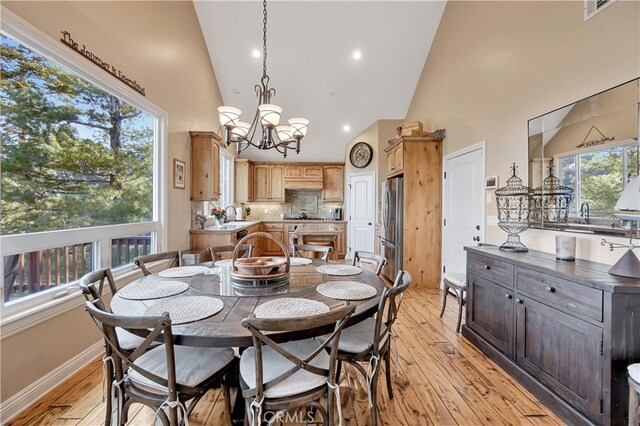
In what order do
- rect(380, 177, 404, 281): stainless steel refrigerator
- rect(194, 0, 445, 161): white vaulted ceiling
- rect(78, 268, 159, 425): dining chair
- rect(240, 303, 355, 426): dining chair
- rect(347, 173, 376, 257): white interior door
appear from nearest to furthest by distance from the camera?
rect(240, 303, 355, 426): dining chair < rect(78, 268, 159, 425): dining chair < rect(194, 0, 445, 161): white vaulted ceiling < rect(380, 177, 404, 281): stainless steel refrigerator < rect(347, 173, 376, 257): white interior door

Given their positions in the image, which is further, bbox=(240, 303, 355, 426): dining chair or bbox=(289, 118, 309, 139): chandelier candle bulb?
bbox=(289, 118, 309, 139): chandelier candle bulb

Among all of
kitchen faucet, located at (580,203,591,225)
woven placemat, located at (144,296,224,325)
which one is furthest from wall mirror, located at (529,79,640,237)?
woven placemat, located at (144,296,224,325)

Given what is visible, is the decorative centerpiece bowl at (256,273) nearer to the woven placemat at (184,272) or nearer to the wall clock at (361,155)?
the woven placemat at (184,272)

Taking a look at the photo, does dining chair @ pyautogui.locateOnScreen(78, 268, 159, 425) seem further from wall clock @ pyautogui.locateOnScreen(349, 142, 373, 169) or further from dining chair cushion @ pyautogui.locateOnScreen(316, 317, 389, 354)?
wall clock @ pyautogui.locateOnScreen(349, 142, 373, 169)

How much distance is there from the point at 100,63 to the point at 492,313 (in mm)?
3972

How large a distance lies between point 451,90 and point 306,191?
439 centimetres

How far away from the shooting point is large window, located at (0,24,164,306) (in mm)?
1766

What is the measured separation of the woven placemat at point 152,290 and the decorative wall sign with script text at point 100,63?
185 centimetres

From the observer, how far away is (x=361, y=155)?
6328 mm

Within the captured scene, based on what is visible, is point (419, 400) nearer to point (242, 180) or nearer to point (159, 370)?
point (159, 370)

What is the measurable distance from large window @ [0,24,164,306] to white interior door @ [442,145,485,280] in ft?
12.9

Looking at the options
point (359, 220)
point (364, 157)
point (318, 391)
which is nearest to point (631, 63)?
point (318, 391)

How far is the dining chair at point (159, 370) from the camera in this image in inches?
→ 44.0

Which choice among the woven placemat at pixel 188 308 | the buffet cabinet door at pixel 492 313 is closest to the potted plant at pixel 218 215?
the woven placemat at pixel 188 308
